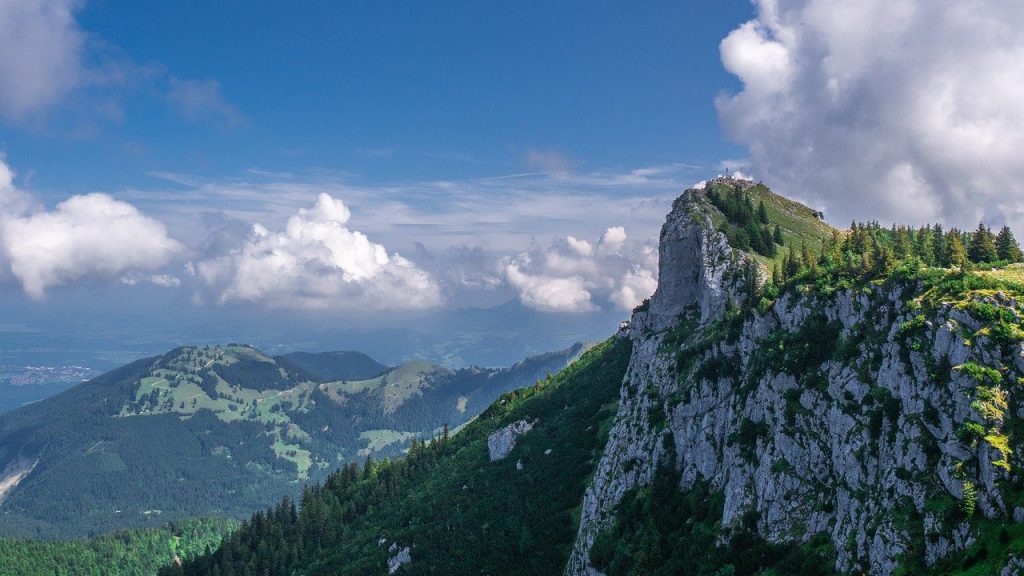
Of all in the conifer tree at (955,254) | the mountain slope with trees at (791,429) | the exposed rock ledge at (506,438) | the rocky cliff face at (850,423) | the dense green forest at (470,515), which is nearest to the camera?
the rocky cliff face at (850,423)

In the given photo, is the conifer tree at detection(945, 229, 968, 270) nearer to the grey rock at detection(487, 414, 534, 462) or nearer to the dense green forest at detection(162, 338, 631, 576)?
the dense green forest at detection(162, 338, 631, 576)

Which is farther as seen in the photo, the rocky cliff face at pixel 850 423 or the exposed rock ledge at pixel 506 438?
the exposed rock ledge at pixel 506 438

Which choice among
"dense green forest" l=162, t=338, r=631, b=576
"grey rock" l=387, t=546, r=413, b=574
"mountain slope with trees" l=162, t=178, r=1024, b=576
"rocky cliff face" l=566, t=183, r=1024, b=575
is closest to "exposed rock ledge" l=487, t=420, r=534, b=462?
"dense green forest" l=162, t=338, r=631, b=576

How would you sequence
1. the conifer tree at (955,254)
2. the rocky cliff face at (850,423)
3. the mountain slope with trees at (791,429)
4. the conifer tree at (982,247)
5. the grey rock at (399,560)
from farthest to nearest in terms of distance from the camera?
the grey rock at (399,560) → the conifer tree at (982,247) → the conifer tree at (955,254) → the mountain slope with trees at (791,429) → the rocky cliff face at (850,423)

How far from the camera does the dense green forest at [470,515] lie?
121m

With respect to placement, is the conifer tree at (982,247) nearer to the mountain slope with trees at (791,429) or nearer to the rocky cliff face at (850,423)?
the mountain slope with trees at (791,429)

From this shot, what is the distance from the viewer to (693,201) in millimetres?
136625

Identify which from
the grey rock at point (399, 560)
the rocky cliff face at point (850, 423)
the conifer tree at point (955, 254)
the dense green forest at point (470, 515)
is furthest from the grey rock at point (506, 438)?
the conifer tree at point (955, 254)

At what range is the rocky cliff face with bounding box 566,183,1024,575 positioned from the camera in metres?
48.7

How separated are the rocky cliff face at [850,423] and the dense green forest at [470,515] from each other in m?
22.4

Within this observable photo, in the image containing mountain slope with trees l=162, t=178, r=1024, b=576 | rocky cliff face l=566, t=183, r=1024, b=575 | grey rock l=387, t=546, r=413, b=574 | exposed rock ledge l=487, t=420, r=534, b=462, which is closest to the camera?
rocky cliff face l=566, t=183, r=1024, b=575

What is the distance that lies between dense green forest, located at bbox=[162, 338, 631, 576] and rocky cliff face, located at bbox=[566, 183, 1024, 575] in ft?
73.4

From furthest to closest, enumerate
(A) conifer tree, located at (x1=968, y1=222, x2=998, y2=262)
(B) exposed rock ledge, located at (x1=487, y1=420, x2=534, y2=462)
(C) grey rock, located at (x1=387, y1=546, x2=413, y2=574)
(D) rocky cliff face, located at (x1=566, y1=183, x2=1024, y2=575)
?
(B) exposed rock ledge, located at (x1=487, y1=420, x2=534, y2=462) → (C) grey rock, located at (x1=387, y1=546, x2=413, y2=574) → (A) conifer tree, located at (x1=968, y1=222, x2=998, y2=262) → (D) rocky cliff face, located at (x1=566, y1=183, x2=1024, y2=575)

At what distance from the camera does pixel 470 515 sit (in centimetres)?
14025
